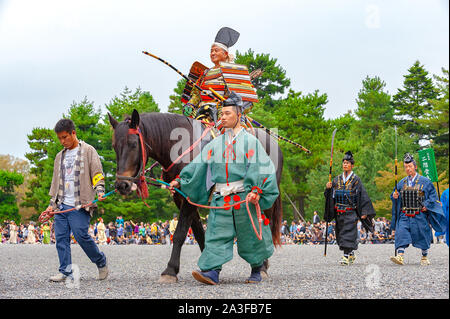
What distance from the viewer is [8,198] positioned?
4741cm

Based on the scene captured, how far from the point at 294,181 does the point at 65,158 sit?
36743 millimetres

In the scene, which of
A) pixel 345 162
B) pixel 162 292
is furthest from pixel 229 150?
pixel 345 162

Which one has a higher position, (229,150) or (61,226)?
(229,150)

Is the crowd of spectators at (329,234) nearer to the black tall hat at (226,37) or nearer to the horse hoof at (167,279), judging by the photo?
the black tall hat at (226,37)

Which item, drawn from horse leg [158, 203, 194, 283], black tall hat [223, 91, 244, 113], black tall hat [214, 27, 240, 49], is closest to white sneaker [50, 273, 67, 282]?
horse leg [158, 203, 194, 283]

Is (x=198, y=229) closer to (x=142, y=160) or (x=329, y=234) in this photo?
(x=142, y=160)

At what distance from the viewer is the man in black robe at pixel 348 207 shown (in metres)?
Result: 9.99

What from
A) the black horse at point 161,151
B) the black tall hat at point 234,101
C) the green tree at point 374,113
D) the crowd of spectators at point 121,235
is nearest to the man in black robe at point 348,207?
the black horse at point 161,151

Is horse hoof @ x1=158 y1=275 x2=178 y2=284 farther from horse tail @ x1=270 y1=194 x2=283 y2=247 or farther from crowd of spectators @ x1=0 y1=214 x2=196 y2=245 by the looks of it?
crowd of spectators @ x1=0 y1=214 x2=196 y2=245

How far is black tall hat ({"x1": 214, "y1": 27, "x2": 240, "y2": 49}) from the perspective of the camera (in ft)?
25.5

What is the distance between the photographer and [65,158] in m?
6.73

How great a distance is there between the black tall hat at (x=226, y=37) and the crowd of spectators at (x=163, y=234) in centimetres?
1812

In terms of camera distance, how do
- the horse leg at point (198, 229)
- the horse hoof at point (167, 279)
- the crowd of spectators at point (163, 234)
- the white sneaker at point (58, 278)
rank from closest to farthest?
the horse hoof at point (167, 279), the white sneaker at point (58, 278), the horse leg at point (198, 229), the crowd of spectators at point (163, 234)
